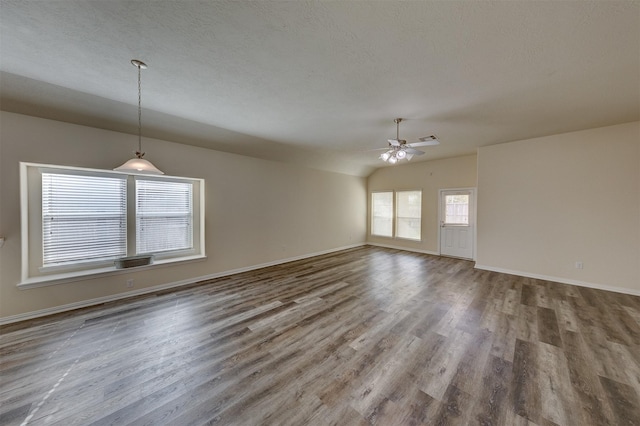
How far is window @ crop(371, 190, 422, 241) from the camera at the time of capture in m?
7.19

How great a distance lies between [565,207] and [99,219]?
8182 millimetres

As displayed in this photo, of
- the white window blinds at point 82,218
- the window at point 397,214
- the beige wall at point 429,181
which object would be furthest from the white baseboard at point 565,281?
the white window blinds at point 82,218

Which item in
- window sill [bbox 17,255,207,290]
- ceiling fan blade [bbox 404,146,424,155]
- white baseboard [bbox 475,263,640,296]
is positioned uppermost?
ceiling fan blade [bbox 404,146,424,155]

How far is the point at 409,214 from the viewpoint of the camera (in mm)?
7363

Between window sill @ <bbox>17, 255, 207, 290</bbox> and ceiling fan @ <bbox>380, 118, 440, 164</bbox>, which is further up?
ceiling fan @ <bbox>380, 118, 440, 164</bbox>

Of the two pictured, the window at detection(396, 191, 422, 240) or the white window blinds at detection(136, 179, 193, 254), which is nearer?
the white window blinds at detection(136, 179, 193, 254)

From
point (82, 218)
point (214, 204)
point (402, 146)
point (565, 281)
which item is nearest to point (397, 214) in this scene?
point (565, 281)

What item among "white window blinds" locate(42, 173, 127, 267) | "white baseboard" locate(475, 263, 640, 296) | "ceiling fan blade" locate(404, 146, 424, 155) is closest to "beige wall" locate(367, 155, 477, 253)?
"white baseboard" locate(475, 263, 640, 296)

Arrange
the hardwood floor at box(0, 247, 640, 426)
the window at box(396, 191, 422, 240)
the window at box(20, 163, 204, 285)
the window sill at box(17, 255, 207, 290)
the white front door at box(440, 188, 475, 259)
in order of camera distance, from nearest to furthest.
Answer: the hardwood floor at box(0, 247, 640, 426) < the window sill at box(17, 255, 207, 290) < the window at box(20, 163, 204, 285) < the white front door at box(440, 188, 475, 259) < the window at box(396, 191, 422, 240)

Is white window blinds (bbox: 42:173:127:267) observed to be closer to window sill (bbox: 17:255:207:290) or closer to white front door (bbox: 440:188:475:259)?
window sill (bbox: 17:255:207:290)

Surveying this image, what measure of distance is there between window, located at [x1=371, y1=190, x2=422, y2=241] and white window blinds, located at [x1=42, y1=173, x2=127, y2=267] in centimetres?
704

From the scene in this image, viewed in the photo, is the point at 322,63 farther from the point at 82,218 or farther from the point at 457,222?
the point at 457,222

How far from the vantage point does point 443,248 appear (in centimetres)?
653

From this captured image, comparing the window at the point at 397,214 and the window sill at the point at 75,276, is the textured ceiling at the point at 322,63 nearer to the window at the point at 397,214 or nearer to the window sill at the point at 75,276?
the window sill at the point at 75,276
